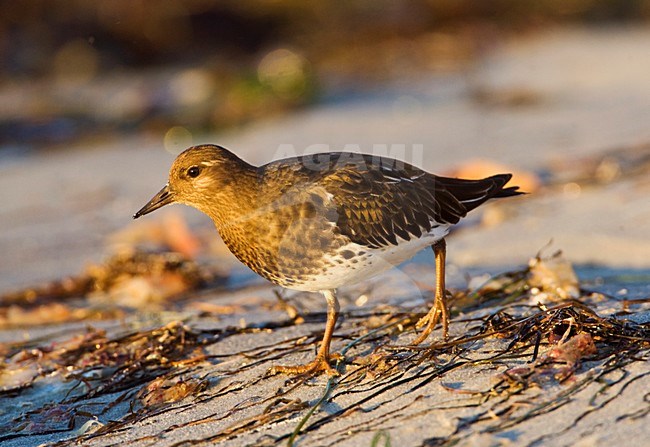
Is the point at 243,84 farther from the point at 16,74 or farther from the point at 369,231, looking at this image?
the point at 369,231

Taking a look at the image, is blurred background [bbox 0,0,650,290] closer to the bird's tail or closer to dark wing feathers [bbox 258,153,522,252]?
the bird's tail

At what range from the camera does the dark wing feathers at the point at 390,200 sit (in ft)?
11.5

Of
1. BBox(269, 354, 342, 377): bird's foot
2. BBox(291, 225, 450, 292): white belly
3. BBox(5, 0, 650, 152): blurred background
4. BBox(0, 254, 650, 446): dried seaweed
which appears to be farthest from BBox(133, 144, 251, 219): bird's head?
BBox(5, 0, 650, 152): blurred background

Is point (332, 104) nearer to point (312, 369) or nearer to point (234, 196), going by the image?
point (234, 196)

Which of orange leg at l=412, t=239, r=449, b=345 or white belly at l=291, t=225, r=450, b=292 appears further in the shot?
orange leg at l=412, t=239, r=449, b=345

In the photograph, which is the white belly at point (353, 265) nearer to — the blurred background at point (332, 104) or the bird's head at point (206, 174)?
the bird's head at point (206, 174)

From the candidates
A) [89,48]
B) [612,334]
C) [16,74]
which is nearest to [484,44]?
[89,48]

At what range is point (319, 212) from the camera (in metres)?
3.46

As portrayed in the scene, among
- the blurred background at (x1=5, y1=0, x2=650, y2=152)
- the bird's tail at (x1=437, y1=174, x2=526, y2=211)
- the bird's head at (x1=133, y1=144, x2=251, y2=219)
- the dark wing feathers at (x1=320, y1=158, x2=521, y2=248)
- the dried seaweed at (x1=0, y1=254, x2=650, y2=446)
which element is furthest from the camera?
the blurred background at (x1=5, y1=0, x2=650, y2=152)

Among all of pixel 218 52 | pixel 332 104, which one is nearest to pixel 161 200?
pixel 332 104

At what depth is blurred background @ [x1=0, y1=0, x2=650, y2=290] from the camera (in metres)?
5.94

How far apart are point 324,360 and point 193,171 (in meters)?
0.96

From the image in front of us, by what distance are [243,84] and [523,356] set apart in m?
7.14

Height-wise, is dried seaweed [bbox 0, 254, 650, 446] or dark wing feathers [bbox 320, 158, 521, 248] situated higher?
dark wing feathers [bbox 320, 158, 521, 248]
